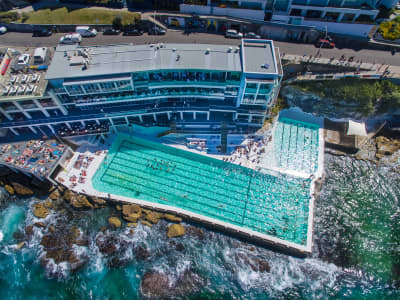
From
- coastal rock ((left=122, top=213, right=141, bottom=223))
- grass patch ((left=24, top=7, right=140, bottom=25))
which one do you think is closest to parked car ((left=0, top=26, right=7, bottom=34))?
grass patch ((left=24, top=7, right=140, bottom=25))

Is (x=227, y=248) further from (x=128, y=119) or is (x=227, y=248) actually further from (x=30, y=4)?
(x=30, y=4)

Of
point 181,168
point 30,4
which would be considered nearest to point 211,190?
point 181,168

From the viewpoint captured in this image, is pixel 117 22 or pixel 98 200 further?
pixel 117 22

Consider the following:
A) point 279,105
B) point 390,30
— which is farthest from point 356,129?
point 390,30

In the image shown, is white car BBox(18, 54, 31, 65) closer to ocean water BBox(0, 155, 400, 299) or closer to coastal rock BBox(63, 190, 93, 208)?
ocean water BBox(0, 155, 400, 299)

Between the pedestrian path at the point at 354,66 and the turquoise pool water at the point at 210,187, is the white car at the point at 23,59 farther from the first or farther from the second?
the pedestrian path at the point at 354,66

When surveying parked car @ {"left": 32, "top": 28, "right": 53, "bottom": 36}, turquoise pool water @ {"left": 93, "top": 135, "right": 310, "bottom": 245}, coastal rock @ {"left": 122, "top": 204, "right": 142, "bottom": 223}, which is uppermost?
parked car @ {"left": 32, "top": 28, "right": 53, "bottom": 36}

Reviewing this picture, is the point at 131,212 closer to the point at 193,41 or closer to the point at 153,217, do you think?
the point at 153,217

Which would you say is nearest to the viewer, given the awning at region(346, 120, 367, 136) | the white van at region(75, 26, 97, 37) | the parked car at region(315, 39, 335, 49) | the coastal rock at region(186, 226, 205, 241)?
the coastal rock at region(186, 226, 205, 241)

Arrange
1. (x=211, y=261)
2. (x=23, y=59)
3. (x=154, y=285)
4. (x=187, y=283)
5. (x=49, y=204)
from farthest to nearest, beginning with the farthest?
(x=23, y=59), (x=49, y=204), (x=211, y=261), (x=187, y=283), (x=154, y=285)
